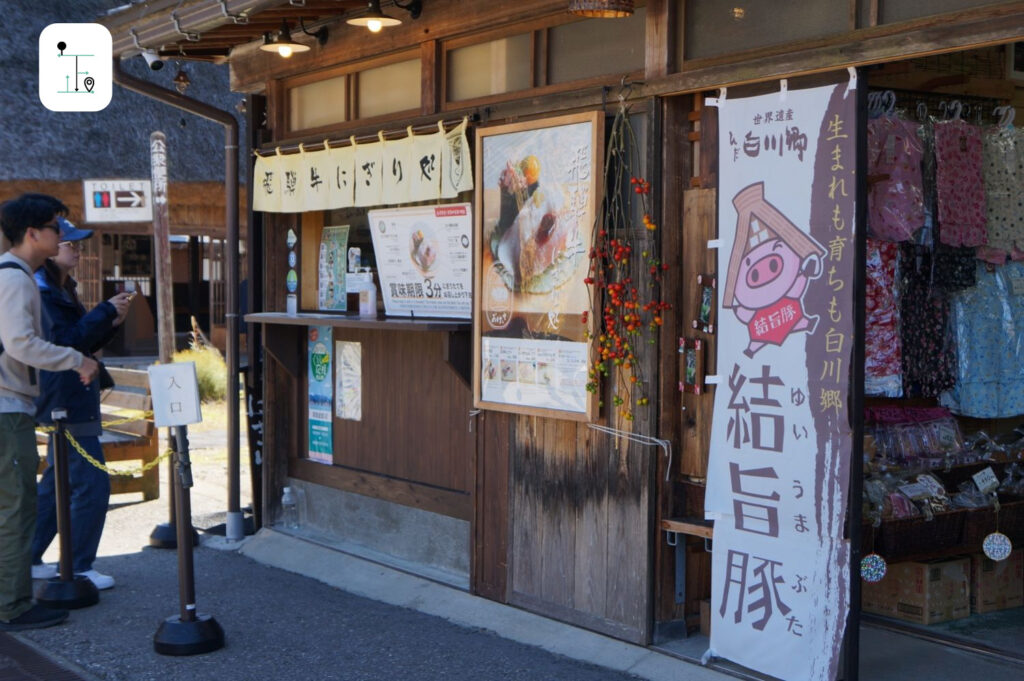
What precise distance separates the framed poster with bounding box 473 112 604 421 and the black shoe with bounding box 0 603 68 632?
2736mm

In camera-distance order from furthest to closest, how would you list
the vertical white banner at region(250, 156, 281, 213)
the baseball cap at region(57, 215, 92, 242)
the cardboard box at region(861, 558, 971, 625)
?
the vertical white banner at region(250, 156, 281, 213), the baseball cap at region(57, 215, 92, 242), the cardboard box at region(861, 558, 971, 625)

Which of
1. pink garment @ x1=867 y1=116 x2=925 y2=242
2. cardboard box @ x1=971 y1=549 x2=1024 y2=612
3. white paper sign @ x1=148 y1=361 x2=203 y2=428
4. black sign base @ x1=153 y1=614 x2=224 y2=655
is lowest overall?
black sign base @ x1=153 y1=614 x2=224 y2=655

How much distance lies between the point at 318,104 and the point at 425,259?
5.74 ft

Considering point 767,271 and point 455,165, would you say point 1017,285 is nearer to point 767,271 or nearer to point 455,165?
point 767,271

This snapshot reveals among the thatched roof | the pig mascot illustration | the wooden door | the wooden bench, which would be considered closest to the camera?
the pig mascot illustration

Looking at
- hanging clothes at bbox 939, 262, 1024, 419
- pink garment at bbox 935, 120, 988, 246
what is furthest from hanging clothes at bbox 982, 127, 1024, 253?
hanging clothes at bbox 939, 262, 1024, 419

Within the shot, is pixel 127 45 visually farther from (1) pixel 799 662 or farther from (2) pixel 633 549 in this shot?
(1) pixel 799 662

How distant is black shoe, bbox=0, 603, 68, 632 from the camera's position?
656cm

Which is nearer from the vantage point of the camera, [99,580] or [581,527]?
[581,527]

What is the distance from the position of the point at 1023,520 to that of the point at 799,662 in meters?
2.33

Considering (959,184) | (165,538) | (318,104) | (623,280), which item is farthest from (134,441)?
(959,184)

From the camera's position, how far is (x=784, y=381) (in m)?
5.08

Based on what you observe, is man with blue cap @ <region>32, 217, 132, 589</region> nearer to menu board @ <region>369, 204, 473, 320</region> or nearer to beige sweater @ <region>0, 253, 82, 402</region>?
beige sweater @ <region>0, 253, 82, 402</region>

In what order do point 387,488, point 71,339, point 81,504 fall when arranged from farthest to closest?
point 387,488, point 81,504, point 71,339
